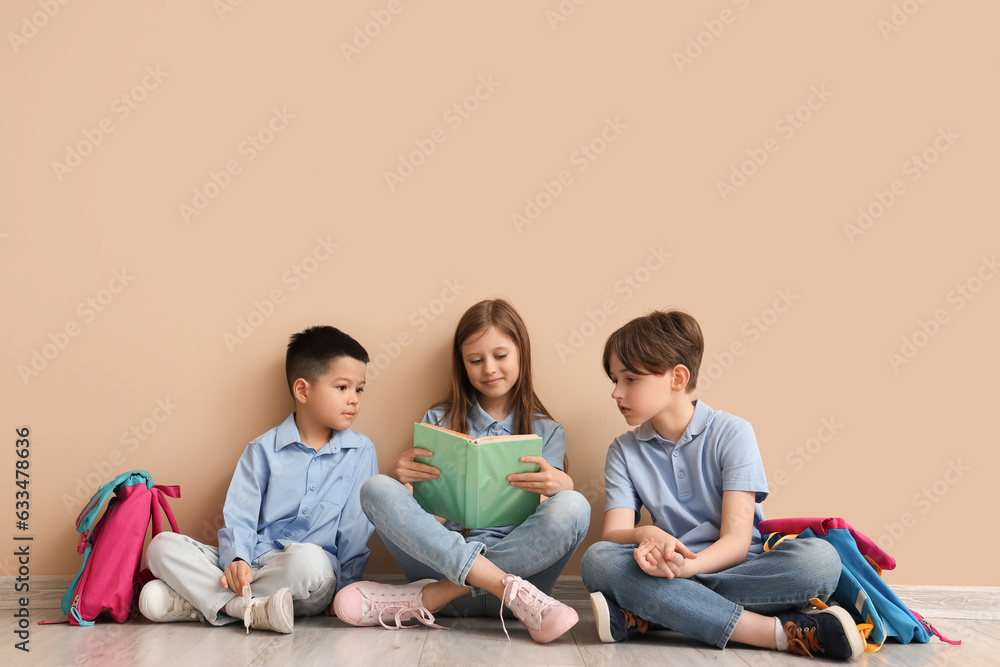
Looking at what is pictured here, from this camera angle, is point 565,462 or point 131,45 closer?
point 565,462

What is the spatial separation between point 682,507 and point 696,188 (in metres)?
0.98

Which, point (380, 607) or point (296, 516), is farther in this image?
point (296, 516)

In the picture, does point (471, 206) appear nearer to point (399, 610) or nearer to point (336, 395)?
point (336, 395)

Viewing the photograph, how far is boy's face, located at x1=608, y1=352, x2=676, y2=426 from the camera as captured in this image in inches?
70.2

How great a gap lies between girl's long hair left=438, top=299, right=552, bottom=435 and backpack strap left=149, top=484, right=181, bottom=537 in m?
0.80

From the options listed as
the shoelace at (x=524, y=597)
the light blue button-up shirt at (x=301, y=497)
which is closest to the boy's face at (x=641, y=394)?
the shoelace at (x=524, y=597)

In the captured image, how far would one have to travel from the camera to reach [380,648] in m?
1.48

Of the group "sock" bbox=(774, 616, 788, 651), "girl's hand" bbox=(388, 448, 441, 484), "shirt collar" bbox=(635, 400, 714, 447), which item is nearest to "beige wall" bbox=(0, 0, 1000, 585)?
"shirt collar" bbox=(635, 400, 714, 447)

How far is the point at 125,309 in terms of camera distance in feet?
7.03

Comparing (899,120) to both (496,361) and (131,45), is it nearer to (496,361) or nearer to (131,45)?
(496,361)

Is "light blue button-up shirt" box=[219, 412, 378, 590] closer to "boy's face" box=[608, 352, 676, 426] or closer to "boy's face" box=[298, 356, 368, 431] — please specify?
"boy's face" box=[298, 356, 368, 431]

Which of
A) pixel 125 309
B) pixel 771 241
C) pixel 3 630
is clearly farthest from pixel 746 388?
pixel 3 630

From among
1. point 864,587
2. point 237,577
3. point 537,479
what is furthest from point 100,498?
point 864,587

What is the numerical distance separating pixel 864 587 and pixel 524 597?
2.64 feet
